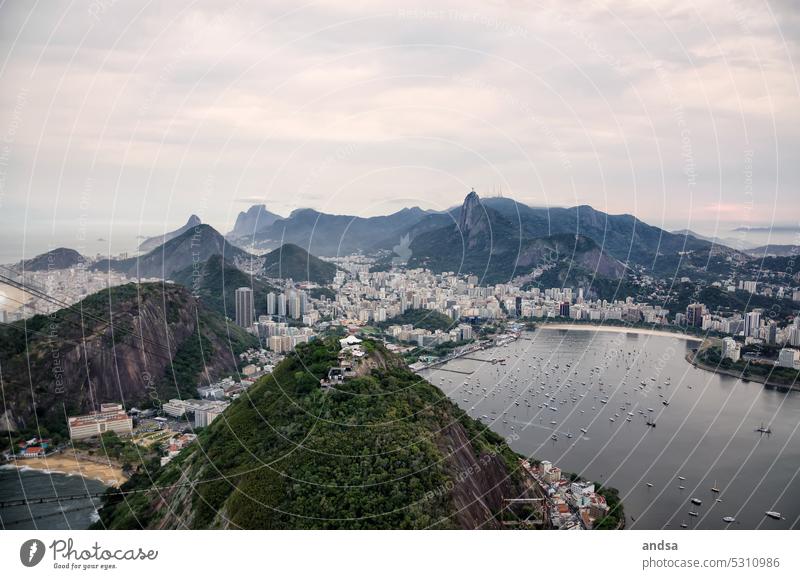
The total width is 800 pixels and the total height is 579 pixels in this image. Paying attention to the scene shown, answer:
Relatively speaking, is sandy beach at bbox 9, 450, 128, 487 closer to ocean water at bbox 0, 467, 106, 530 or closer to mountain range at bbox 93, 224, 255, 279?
ocean water at bbox 0, 467, 106, 530

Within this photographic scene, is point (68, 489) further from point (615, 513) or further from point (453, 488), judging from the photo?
point (615, 513)

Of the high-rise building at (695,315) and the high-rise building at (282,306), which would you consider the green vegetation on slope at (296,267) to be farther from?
the high-rise building at (695,315)

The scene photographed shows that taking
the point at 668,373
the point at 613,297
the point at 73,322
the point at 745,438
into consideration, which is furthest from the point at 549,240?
the point at 73,322

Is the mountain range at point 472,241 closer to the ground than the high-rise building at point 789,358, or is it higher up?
higher up

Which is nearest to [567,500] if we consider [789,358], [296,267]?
[789,358]

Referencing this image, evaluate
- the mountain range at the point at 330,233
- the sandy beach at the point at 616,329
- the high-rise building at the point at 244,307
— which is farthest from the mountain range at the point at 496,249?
the high-rise building at the point at 244,307

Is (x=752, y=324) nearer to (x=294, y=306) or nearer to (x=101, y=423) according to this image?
(x=294, y=306)
